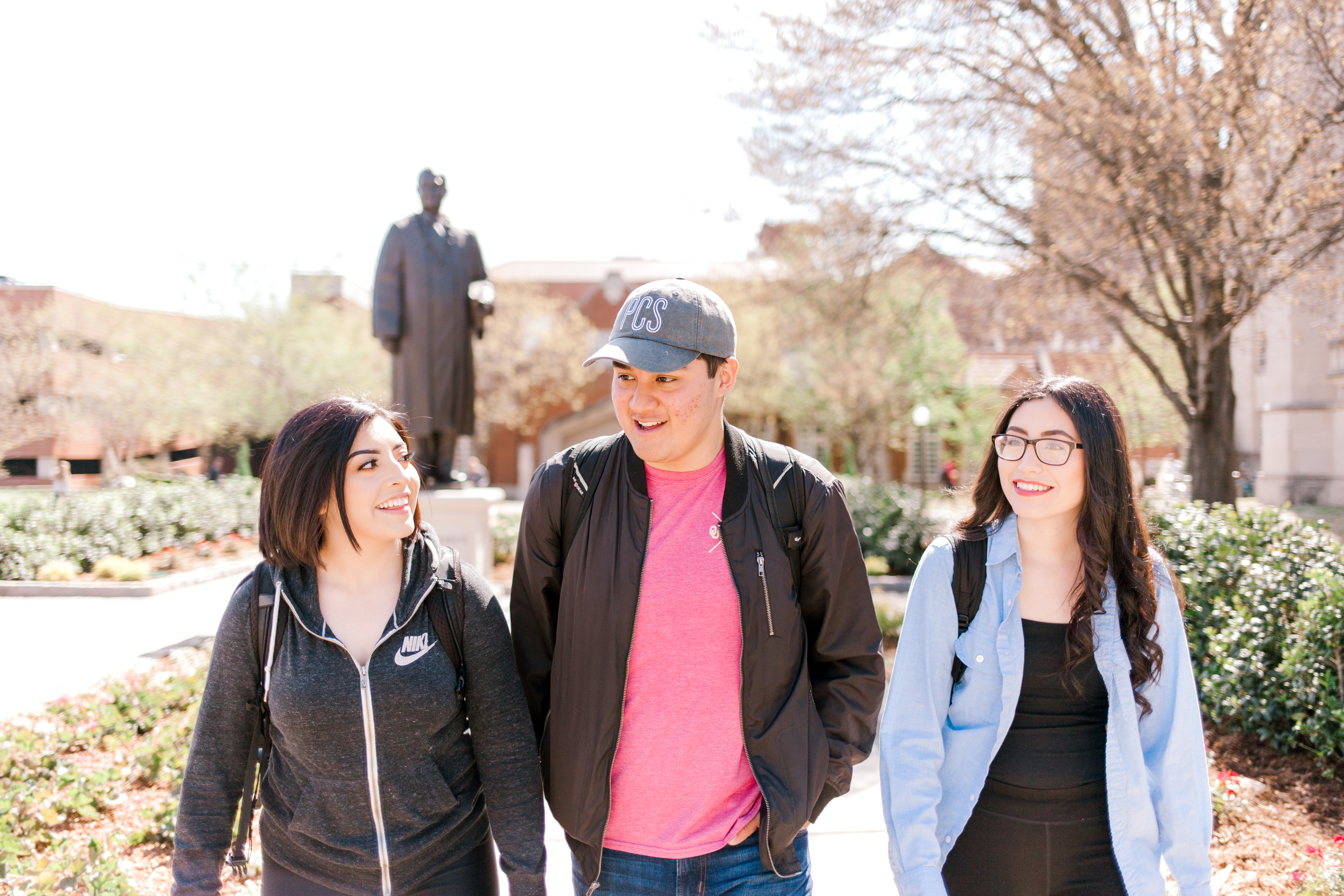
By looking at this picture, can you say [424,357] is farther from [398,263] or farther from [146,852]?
[146,852]

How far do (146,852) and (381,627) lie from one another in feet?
8.27

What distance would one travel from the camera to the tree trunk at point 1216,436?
31.3ft

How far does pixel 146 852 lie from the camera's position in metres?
3.53

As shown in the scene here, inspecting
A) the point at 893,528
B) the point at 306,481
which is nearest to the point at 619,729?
the point at 306,481

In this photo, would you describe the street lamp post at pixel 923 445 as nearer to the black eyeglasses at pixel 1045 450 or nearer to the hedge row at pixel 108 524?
the hedge row at pixel 108 524

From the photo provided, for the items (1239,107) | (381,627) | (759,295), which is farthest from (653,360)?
(759,295)

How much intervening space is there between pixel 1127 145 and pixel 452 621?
7.59 meters

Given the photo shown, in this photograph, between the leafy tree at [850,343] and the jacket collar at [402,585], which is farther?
the leafy tree at [850,343]

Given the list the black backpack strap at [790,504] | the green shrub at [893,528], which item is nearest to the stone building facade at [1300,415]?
the green shrub at [893,528]

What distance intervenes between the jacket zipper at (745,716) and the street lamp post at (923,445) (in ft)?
69.6

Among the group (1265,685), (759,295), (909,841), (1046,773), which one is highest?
(759,295)

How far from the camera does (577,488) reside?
2.06 meters

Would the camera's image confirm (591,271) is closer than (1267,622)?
No

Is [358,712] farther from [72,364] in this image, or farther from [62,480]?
[72,364]
